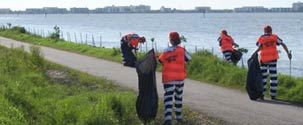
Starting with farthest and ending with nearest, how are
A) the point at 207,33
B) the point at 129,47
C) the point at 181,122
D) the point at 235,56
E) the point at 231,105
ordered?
the point at 207,33, the point at 129,47, the point at 235,56, the point at 231,105, the point at 181,122

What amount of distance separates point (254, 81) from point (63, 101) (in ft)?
15.2

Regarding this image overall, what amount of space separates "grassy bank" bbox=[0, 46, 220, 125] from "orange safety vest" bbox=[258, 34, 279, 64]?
2818 mm

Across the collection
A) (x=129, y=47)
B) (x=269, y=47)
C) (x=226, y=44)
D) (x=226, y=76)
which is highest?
(x=269, y=47)

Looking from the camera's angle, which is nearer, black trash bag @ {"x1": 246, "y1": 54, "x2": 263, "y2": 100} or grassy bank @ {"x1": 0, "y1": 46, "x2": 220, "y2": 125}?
grassy bank @ {"x1": 0, "y1": 46, "x2": 220, "y2": 125}

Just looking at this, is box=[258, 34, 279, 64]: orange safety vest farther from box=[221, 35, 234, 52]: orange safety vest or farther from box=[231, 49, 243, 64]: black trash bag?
box=[231, 49, 243, 64]: black trash bag

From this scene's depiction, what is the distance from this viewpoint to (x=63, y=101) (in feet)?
38.5

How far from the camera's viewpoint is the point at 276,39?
13523 millimetres

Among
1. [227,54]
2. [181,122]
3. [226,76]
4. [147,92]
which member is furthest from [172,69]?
[227,54]

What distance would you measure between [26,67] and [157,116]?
8.84 m

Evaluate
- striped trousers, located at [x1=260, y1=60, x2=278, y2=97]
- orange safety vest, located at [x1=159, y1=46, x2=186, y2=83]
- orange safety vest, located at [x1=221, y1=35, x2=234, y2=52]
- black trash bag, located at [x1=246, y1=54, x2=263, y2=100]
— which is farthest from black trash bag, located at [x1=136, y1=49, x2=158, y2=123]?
orange safety vest, located at [x1=221, y1=35, x2=234, y2=52]

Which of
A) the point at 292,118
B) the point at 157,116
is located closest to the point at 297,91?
the point at 292,118

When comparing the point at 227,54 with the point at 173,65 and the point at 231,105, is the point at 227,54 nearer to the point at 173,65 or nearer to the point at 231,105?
the point at 231,105

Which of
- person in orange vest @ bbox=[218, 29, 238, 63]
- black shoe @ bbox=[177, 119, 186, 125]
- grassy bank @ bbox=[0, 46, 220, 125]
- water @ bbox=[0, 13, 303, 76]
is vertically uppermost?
person in orange vest @ bbox=[218, 29, 238, 63]

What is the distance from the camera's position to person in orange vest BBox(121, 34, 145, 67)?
1909 centimetres
